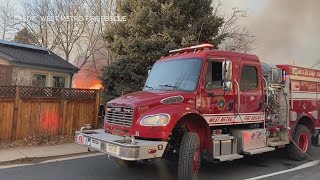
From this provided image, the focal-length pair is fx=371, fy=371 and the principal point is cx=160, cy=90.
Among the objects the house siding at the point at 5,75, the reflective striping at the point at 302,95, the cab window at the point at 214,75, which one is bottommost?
the reflective striping at the point at 302,95

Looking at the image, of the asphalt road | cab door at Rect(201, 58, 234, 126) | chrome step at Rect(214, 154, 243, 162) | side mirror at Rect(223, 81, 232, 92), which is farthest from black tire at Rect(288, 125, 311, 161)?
side mirror at Rect(223, 81, 232, 92)

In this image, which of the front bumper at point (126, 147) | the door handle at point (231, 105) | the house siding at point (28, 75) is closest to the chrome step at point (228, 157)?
the door handle at point (231, 105)

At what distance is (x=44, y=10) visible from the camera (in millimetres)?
30562

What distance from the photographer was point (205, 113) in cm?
725

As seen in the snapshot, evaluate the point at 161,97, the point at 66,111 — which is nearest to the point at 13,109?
the point at 66,111

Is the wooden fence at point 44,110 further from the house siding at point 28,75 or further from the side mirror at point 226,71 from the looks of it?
the side mirror at point 226,71

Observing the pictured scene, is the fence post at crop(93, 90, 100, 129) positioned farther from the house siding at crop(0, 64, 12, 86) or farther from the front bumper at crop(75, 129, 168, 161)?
the front bumper at crop(75, 129, 168, 161)

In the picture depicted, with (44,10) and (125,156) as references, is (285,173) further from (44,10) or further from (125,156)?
(44,10)

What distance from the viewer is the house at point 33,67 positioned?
1652 centimetres

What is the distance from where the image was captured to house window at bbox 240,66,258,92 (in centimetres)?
819

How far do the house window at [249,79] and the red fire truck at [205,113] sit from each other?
0.01m

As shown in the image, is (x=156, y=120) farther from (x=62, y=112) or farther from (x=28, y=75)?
(x=28, y=75)

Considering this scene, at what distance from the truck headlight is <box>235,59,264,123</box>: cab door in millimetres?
2165

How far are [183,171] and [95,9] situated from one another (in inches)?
1017
